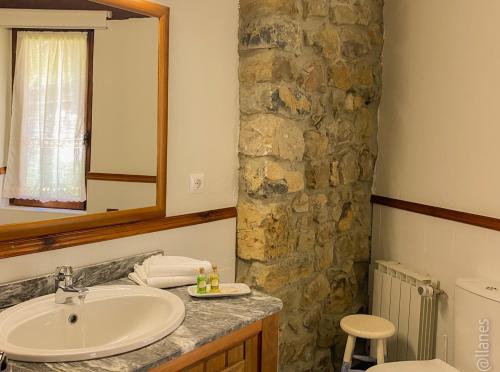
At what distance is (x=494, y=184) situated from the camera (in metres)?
2.04

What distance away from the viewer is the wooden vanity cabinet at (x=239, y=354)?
4.37 ft

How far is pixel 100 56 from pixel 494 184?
165cm

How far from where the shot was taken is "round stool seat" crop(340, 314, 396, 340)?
2.21 metres

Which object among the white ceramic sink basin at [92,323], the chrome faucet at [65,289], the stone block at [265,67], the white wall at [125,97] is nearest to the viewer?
the white ceramic sink basin at [92,323]

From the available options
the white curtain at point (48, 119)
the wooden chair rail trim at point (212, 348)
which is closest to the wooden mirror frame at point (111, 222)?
the white curtain at point (48, 119)

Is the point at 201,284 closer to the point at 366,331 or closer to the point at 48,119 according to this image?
the point at 48,119

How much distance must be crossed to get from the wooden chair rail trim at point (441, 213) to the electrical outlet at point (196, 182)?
1.09 metres

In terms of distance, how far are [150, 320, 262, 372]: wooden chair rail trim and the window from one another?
0.71 metres

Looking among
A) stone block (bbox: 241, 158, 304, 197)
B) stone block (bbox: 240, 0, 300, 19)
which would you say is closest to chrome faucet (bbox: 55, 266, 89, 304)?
stone block (bbox: 241, 158, 304, 197)

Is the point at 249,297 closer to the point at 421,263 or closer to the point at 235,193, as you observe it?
the point at 235,193

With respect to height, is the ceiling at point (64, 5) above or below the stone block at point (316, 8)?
below

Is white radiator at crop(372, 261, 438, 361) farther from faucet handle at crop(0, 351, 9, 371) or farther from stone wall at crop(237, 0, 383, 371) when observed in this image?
faucet handle at crop(0, 351, 9, 371)

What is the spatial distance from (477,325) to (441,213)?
0.59 metres

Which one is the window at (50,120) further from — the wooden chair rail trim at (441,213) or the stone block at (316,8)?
the wooden chair rail trim at (441,213)
